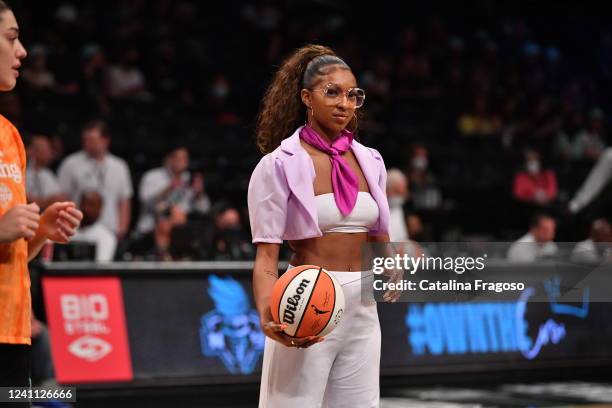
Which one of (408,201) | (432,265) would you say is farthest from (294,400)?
(408,201)

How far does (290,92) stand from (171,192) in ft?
23.2

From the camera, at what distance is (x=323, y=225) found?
4.24 m

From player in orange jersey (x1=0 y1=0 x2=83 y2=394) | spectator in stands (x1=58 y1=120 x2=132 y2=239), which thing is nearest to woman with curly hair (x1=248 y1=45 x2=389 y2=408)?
player in orange jersey (x1=0 y1=0 x2=83 y2=394)

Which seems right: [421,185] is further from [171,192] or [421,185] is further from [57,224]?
[57,224]

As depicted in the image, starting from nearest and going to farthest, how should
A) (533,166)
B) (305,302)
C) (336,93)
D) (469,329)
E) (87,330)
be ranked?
(305,302) < (336,93) < (87,330) < (469,329) < (533,166)

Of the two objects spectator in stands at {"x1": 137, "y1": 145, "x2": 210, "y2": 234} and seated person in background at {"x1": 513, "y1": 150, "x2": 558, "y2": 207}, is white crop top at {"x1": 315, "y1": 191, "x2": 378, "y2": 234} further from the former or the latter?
seated person in background at {"x1": 513, "y1": 150, "x2": 558, "y2": 207}

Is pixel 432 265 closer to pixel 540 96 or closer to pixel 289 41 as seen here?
pixel 289 41

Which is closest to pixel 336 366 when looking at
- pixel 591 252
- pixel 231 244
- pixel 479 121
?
pixel 591 252

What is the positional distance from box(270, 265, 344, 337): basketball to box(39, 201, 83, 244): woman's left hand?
33.0 inches

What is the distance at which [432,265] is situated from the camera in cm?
483

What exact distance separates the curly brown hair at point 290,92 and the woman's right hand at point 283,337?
0.96m

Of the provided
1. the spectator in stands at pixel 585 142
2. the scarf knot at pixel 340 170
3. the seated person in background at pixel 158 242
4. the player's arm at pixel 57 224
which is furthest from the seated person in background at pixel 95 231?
the spectator in stands at pixel 585 142

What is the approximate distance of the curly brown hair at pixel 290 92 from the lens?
4379 mm

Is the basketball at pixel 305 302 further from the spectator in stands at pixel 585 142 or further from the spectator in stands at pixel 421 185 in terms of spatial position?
the spectator in stands at pixel 585 142
